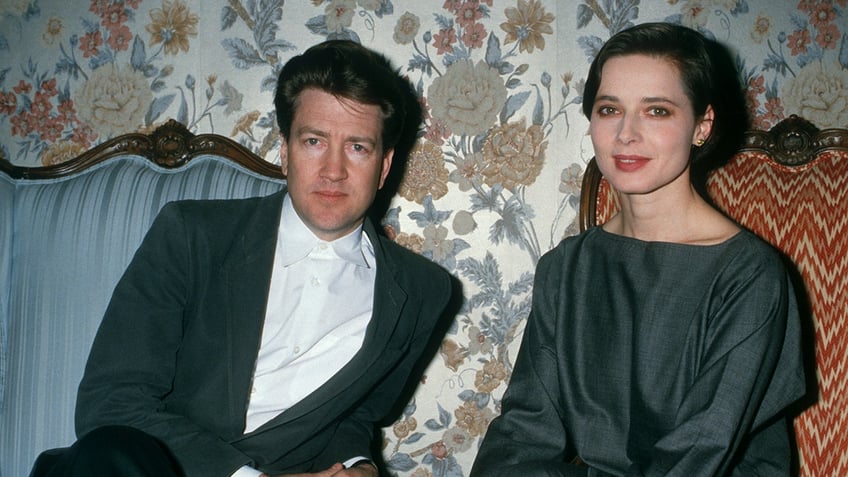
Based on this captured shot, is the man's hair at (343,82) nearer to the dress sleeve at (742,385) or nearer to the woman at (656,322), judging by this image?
the woman at (656,322)

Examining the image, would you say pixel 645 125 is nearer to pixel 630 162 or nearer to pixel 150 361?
pixel 630 162

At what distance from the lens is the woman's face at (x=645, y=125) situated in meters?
1.29

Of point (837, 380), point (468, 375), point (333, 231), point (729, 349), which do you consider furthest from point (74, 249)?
point (837, 380)

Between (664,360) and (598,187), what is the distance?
1.64ft

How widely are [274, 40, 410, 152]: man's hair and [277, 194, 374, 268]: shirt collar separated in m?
0.18

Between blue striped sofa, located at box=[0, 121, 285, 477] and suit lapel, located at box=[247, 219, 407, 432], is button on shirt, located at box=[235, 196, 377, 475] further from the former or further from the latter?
blue striped sofa, located at box=[0, 121, 285, 477]

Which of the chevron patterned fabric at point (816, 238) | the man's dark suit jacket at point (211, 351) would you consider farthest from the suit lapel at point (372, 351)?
the chevron patterned fabric at point (816, 238)

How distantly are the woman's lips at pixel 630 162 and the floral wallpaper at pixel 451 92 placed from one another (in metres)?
0.58

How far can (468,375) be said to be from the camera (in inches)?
76.1

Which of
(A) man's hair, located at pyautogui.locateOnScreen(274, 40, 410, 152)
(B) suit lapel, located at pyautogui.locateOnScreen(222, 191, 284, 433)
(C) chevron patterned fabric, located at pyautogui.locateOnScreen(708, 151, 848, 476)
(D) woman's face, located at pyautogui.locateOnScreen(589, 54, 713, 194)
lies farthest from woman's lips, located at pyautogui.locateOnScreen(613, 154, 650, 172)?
(B) suit lapel, located at pyautogui.locateOnScreen(222, 191, 284, 433)

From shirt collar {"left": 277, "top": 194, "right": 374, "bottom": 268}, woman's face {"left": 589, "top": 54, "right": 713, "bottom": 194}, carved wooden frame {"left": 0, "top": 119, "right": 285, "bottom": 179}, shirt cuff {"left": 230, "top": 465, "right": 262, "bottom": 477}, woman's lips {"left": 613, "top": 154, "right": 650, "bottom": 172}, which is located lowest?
shirt cuff {"left": 230, "top": 465, "right": 262, "bottom": 477}

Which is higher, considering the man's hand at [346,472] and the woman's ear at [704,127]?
the woman's ear at [704,127]

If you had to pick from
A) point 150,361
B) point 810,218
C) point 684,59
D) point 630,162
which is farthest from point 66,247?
point 810,218

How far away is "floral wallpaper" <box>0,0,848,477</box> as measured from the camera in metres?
1.87
